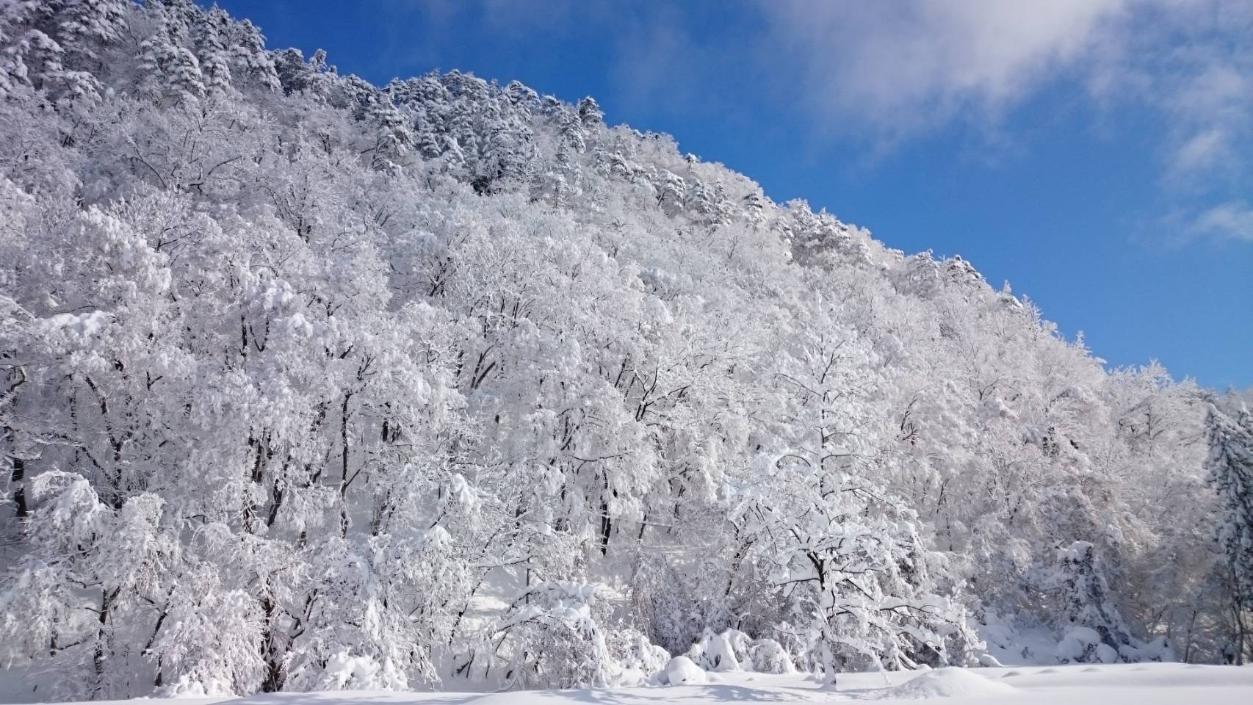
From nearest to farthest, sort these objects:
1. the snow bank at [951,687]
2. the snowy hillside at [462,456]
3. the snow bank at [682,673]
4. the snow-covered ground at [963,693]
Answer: the snow-covered ground at [963,693] → the snow bank at [951,687] → the snow bank at [682,673] → the snowy hillside at [462,456]

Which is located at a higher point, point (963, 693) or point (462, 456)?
point (462, 456)

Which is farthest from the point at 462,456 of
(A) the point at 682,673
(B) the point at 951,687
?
(B) the point at 951,687

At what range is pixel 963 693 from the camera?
735 cm

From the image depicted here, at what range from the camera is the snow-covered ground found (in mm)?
6691

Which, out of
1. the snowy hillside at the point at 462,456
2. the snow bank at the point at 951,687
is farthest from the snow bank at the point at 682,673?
the snow bank at the point at 951,687

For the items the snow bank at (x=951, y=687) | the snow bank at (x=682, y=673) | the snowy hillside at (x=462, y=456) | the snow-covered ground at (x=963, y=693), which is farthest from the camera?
the snowy hillside at (x=462, y=456)

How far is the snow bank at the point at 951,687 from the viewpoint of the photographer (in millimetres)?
7391

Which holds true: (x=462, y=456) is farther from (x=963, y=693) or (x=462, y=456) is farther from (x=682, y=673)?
(x=963, y=693)

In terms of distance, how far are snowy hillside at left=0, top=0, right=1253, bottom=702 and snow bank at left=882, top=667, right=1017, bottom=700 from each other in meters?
2.17

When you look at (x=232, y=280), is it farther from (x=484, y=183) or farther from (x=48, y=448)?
(x=484, y=183)

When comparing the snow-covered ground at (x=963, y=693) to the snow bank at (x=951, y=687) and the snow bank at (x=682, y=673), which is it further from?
the snow bank at (x=682, y=673)

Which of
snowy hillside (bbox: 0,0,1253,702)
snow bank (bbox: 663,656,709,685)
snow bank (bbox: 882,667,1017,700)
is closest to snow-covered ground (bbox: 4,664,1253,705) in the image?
snow bank (bbox: 882,667,1017,700)

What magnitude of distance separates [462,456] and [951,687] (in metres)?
12.6

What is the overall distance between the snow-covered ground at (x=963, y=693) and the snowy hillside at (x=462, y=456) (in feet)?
2.50
